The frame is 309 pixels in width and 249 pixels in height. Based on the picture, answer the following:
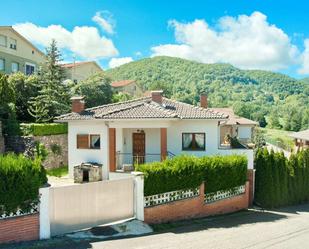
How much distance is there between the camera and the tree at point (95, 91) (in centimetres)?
3875

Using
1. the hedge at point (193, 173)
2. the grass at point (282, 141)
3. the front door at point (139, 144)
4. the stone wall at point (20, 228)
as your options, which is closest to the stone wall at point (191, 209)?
the hedge at point (193, 173)

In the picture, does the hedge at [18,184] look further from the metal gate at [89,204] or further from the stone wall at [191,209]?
the stone wall at [191,209]

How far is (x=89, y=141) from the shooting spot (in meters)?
24.0

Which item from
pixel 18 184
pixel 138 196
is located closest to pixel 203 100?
pixel 138 196

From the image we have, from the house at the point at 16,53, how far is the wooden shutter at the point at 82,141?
23189 mm

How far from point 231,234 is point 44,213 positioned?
665cm

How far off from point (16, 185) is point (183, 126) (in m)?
13.7

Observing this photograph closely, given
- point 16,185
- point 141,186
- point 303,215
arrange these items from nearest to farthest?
point 16,185
point 141,186
point 303,215

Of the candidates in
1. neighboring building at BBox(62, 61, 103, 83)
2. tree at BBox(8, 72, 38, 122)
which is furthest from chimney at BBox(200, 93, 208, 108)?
neighboring building at BBox(62, 61, 103, 83)

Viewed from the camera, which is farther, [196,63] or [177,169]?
[196,63]

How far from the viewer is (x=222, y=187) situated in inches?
699

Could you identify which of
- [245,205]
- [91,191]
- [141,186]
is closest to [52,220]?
[91,191]

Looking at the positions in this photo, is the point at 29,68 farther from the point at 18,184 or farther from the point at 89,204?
the point at 18,184

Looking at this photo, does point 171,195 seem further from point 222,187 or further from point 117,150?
point 117,150
